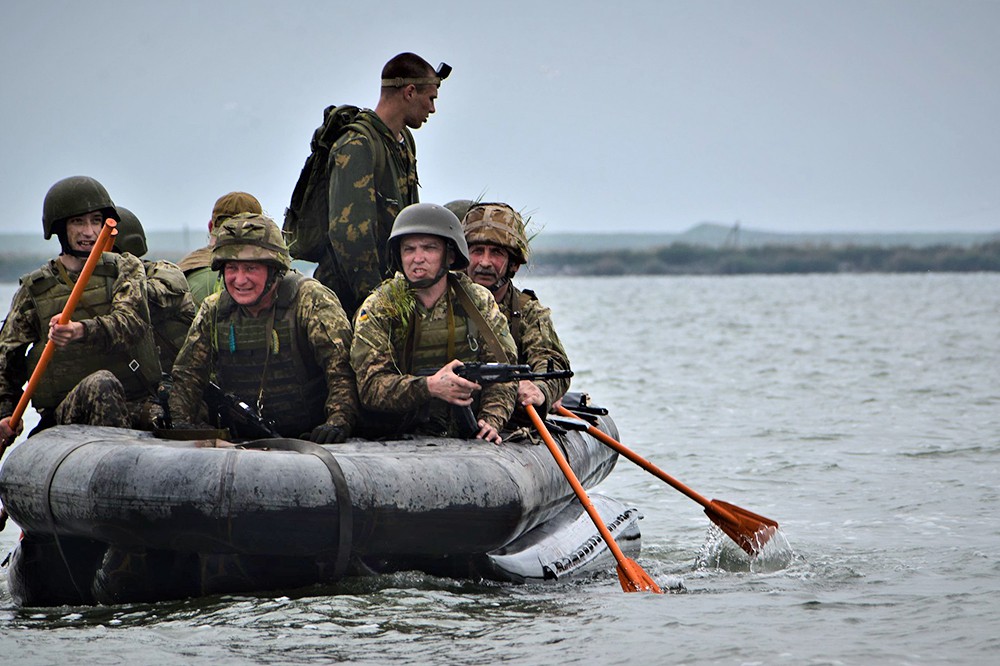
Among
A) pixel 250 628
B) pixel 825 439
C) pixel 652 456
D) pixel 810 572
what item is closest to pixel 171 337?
pixel 250 628

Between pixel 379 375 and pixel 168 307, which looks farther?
pixel 168 307

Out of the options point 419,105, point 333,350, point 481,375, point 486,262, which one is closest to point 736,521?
point 486,262

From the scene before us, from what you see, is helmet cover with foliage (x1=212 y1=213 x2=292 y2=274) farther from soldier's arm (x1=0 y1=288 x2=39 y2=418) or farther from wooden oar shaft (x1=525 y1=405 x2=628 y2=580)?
wooden oar shaft (x1=525 y1=405 x2=628 y2=580)

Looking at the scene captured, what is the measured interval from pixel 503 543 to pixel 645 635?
0.98 m

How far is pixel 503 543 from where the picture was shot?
817 cm

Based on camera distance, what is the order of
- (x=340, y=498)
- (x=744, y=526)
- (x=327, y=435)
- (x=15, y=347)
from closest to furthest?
1. (x=340, y=498)
2. (x=327, y=435)
3. (x=15, y=347)
4. (x=744, y=526)

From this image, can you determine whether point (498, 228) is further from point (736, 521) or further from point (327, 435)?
point (736, 521)

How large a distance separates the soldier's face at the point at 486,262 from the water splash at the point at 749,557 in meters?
2.40

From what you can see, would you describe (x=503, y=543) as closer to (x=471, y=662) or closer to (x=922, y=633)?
(x=471, y=662)

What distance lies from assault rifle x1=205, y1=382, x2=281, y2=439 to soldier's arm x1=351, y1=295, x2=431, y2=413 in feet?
1.83

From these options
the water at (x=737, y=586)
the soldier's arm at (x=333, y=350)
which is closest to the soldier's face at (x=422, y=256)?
the soldier's arm at (x=333, y=350)

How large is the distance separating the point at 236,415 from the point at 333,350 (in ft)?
2.10

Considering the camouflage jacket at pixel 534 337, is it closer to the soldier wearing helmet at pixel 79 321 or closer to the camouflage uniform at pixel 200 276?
the camouflage uniform at pixel 200 276

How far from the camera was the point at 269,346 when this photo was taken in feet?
27.7
